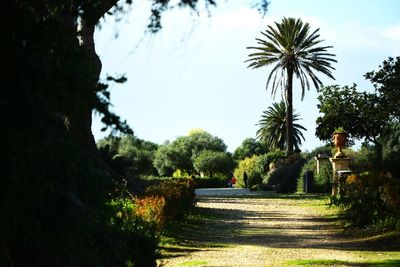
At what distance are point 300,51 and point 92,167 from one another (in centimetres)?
4616

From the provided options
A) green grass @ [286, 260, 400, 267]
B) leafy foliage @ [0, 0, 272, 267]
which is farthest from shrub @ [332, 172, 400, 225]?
leafy foliage @ [0, 0, 272, 267]

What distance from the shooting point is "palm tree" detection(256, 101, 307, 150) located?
71688 millimetres

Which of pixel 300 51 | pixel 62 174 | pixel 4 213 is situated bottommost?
pixel 4 213

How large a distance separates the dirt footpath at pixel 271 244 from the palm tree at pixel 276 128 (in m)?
50.9

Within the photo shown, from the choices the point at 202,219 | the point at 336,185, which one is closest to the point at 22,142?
the point at 202,219

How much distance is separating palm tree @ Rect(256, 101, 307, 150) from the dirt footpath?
50.9m

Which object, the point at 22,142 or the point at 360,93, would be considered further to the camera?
the point at 360,93

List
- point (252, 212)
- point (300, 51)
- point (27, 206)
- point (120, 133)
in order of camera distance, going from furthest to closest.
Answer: point (300, 51) → point (252, 212) → point (120, 133) → point (27, 206)

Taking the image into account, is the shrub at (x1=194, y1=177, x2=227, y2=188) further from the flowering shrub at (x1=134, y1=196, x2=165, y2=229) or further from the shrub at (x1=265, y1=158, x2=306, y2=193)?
the flowering shrub at (x1=134, y1=196, x2=165, y2=229)

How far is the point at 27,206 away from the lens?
374 cm

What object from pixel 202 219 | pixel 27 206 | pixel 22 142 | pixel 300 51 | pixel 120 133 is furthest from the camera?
pixel 300 51

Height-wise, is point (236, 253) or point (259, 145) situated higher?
point (259, 145)

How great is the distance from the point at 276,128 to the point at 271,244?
198 feet

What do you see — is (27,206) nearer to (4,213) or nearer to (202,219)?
(4,213)
